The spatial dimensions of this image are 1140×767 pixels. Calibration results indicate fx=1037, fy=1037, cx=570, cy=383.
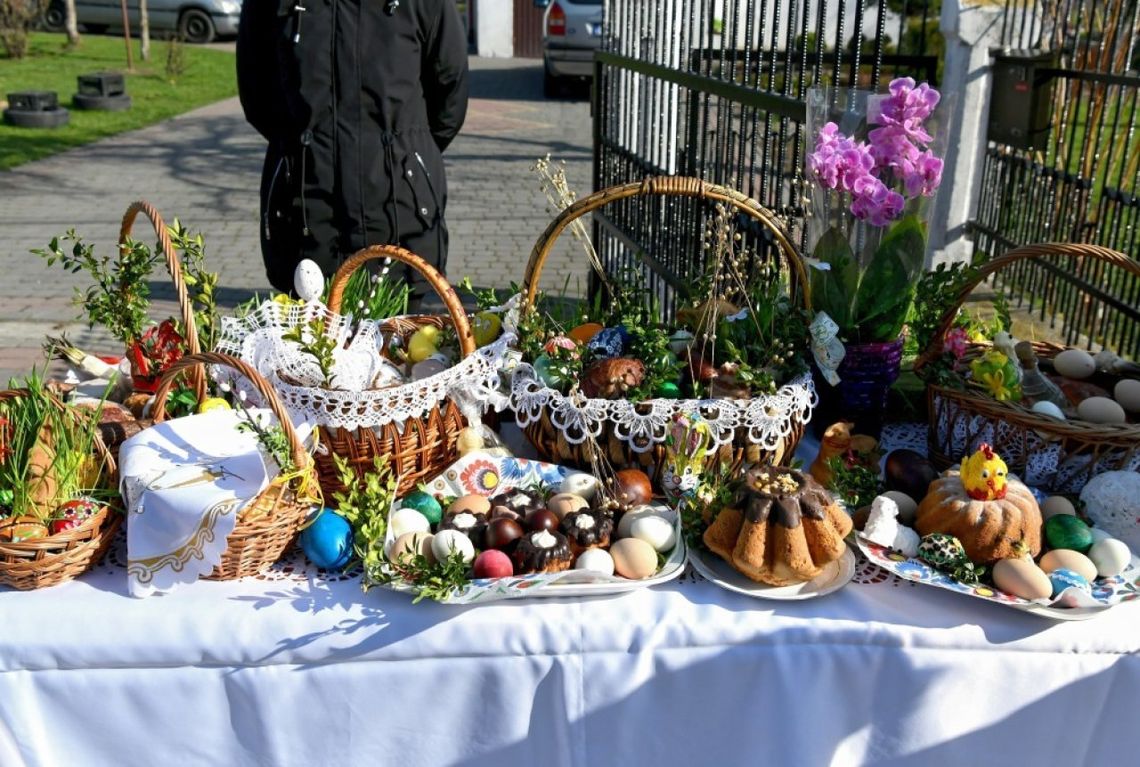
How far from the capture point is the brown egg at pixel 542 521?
1653 mm

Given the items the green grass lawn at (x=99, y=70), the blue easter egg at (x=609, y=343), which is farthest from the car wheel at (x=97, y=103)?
the blue easter egg at (x=609, y=343)

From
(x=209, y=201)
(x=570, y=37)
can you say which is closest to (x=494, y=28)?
(x=570, y=37)

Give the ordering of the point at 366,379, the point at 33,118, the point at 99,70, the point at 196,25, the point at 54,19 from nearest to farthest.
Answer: the point at 366,379 → the point at 33,118 → the point at 99,70 → the point at 196,25 → the point at 54,19

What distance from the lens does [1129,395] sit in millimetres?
1924

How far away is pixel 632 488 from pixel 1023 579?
2.04ft

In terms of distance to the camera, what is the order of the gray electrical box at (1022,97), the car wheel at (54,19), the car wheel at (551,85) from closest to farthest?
the gray electrical box at (1022,97) < the car wheel at (551,85) < the car wheel at (54,19)

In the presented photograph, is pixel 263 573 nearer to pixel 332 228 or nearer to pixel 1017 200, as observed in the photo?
pixel 332 228

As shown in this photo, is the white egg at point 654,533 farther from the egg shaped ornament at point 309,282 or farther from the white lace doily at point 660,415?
the egg shaped ornament at point 309,282

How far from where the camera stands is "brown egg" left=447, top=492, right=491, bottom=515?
1729 mm

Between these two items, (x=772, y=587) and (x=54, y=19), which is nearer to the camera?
(x=772, y=587)

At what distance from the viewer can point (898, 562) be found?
5.33 ft

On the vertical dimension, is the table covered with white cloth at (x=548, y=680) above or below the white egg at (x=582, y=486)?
below

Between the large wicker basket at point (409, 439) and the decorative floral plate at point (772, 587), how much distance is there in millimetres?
512

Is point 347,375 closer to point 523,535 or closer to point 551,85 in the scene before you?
point 523,535
